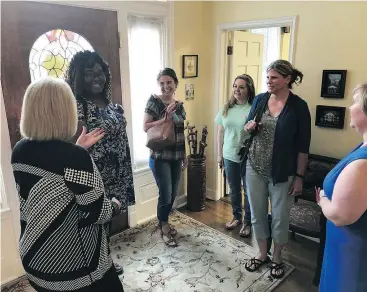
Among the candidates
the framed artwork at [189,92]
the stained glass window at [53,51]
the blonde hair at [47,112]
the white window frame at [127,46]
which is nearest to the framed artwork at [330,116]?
the framed artwork at [189,92]

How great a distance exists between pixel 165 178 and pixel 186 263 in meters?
0.68

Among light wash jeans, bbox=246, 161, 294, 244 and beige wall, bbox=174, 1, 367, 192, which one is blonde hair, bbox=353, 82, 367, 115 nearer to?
light wash jeans, bbox=246, 161, 294, 244

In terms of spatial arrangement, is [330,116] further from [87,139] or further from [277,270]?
[87,139]

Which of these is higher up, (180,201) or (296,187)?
(296,187)

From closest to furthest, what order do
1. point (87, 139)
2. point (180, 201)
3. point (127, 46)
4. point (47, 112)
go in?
point (47, 112) < point (87, 139) < point (127, 46) < point (180, 201)

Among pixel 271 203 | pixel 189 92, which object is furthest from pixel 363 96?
pixel 189 92

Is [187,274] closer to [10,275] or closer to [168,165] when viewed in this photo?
[168,165]

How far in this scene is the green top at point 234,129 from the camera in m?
2.48

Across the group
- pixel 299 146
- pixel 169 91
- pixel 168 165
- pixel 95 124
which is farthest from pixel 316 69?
pixel 95 124

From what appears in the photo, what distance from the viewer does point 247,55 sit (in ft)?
11.1

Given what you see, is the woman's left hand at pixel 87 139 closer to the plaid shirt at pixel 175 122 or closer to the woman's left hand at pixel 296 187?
the plaid shirt at pixel 175 122

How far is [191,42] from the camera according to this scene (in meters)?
3.07

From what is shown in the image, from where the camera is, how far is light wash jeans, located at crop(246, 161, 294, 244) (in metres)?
1.99

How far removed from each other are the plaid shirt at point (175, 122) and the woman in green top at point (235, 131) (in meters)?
0.42
